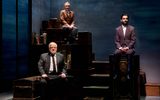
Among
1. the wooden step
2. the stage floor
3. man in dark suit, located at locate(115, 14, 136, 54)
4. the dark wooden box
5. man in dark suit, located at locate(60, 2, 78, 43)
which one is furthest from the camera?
man in dark suit, located at locate(60, 2, 78, 43)

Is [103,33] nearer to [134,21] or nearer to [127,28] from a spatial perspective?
[134,21]

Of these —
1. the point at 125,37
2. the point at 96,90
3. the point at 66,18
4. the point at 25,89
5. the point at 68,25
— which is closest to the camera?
the point at 25,89

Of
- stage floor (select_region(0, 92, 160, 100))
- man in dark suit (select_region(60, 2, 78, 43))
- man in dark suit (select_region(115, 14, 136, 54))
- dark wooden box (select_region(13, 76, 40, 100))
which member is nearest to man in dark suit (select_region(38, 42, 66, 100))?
dark wooden box (select_region(13, 76, 40, 100))

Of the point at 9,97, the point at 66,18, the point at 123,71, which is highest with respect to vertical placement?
the point at 66,18

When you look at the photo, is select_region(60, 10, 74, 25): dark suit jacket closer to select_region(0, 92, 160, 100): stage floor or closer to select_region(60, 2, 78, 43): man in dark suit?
select_region(60, 2, 78, 43): man in dark suit

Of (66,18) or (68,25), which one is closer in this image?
(68,25)

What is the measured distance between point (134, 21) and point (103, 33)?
41.4 inches

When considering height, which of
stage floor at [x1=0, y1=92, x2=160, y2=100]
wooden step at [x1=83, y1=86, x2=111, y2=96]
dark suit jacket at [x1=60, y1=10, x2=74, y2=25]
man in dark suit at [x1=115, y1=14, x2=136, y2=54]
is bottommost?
stage floor at [x1=0, y1=92, x2=160, y2=100]

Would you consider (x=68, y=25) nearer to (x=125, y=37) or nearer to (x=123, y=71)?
(x=125, y=37)

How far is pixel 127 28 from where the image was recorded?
955 cm

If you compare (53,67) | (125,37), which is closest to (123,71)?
(125,37)

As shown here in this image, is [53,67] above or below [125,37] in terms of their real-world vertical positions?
below

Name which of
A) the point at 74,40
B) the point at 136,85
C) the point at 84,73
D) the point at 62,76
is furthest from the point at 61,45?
the point at 136,85

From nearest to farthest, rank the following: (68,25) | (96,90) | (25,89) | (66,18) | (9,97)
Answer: (25,89)
(9,97)
(96,90)
(68,25)
(66,18)
